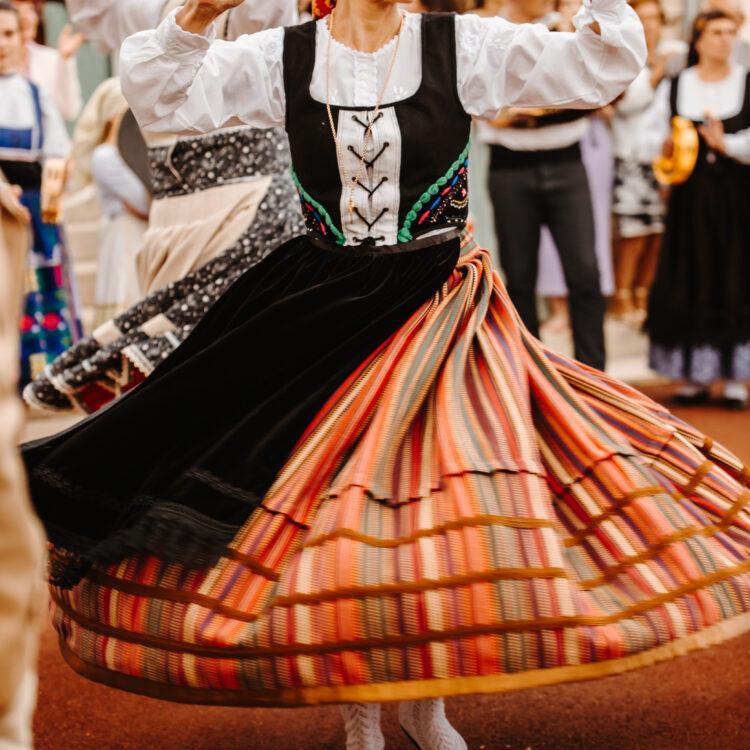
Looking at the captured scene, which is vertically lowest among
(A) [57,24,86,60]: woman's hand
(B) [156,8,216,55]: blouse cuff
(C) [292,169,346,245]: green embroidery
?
(A) [57,24,86,60]: woman's hand

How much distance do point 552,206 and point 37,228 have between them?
8.11ft

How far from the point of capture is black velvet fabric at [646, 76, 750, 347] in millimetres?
6035

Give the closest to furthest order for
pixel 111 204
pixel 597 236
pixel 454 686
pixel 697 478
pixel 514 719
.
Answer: pixel 454 686 → pixel 697 478 → pixel 514 719 → pixel 111 204 → pixel 597 236

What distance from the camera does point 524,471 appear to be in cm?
215

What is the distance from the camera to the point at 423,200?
2.55m

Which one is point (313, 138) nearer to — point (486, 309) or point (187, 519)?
point (486, 309)

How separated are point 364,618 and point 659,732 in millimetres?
1069

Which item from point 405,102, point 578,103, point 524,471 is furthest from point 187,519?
point 578,103

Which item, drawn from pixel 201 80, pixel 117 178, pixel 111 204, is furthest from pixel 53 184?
pixel 201 80

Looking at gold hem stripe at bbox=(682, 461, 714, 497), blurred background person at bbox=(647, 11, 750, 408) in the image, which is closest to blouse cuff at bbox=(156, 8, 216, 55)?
gold hem stripe at bbox=(682, 461, 714, 497)

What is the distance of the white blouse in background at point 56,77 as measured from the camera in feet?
22.1

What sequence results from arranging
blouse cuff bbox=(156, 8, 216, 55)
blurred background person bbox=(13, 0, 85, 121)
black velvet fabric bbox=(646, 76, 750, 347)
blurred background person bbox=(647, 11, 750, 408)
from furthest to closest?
blurred background person bbox=(13, 0, 85, 121) < black velvet fabric bbox=(646, 76, 750, 347) < blurred background person bbox=(647, 11, 750, 408) < blouse cuff bbox=(156, 8, 216, 55)

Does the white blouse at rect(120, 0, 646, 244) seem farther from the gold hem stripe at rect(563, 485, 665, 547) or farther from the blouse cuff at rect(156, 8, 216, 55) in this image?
the gold hem stripe at rect(563, 485, 665, 547)

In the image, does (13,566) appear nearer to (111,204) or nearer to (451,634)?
(451,634)
